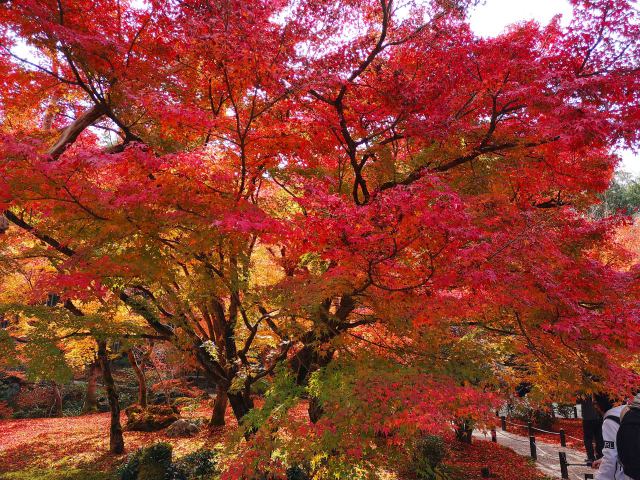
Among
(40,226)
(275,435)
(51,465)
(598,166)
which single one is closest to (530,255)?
(598,166)

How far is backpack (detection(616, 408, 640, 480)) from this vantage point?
3.00 metres

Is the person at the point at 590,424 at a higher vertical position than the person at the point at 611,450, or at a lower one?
lower

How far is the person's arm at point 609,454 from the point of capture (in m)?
3.20

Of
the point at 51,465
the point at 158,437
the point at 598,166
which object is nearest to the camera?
the point at 598,166

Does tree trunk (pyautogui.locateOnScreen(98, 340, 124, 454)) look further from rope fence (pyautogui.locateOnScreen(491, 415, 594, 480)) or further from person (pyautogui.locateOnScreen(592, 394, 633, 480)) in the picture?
person (pyautogui.locateOnScreen(592, 394, 633, 480))

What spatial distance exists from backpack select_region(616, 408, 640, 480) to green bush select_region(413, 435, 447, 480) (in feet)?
21.8

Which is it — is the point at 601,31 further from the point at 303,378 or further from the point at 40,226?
the point at 40,226

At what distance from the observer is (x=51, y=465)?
1094cm

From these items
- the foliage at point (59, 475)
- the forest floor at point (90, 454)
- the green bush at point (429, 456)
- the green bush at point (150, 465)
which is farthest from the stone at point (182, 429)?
the green bush at point (429, 456)

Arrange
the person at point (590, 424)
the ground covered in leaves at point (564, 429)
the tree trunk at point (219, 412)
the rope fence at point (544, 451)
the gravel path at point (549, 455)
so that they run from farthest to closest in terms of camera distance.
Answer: the tree trunk at point (219, 412), the ground covered in leaves at point (564, 429), the gravel path at point (549, 455), the person at point (590, 424), the rope fence at point (544, 451)

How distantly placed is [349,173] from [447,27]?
2736 millimetres

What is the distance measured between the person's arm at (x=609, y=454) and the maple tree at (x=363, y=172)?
1.25m

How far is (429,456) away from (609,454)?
24.8 ft

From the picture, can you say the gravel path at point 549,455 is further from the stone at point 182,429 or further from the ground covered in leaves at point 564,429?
the stone at point 182,429
